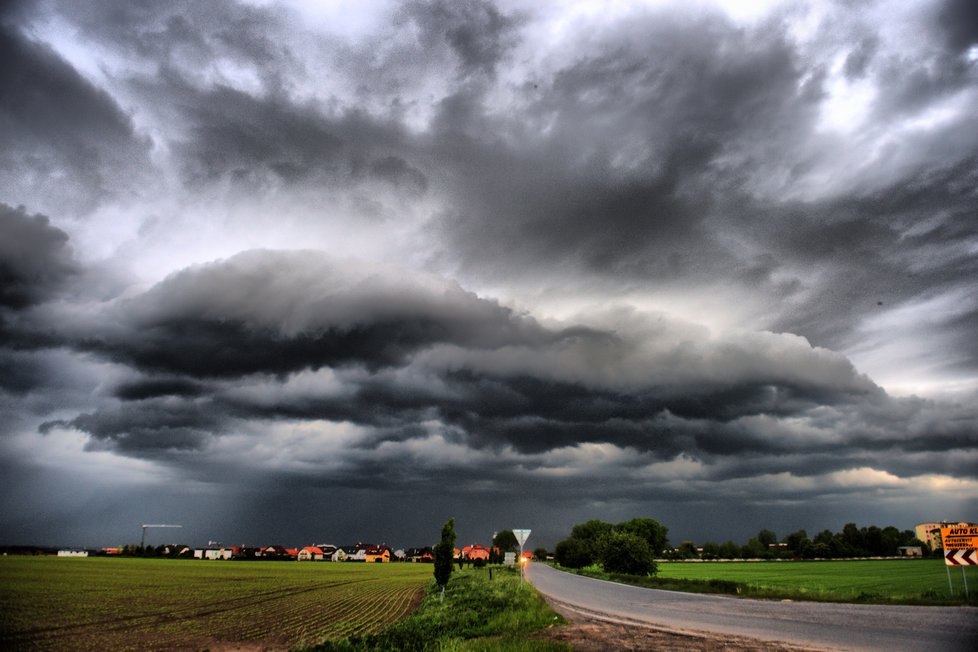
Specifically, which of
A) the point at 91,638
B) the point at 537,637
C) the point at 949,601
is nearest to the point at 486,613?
the point at 537,637

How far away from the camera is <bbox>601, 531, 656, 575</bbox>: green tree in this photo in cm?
6506

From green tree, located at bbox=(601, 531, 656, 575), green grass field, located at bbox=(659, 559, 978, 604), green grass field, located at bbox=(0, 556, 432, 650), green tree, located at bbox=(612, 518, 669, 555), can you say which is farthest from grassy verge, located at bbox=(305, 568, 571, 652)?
green tree, located at bbox=(612, 518, 669, 555)

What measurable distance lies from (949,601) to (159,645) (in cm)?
3217

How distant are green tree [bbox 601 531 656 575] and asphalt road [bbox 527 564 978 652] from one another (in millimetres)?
39033

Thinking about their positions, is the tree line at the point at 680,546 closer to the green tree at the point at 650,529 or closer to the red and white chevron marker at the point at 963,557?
the green tree at the point at 650,529

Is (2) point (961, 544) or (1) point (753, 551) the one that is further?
(1) point (753, 551)

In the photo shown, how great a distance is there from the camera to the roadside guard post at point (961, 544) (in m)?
25.3

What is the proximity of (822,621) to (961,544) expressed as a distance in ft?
39.0

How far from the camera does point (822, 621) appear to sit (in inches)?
753

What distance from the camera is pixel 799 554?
509 feet

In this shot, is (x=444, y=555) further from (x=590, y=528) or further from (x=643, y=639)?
(x=590, y=528)

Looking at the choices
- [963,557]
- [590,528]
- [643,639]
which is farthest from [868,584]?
[590,528]

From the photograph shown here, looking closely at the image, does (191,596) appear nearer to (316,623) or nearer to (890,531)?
(316,623)

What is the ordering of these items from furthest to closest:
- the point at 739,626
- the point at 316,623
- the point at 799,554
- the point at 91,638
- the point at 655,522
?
the point at 799,554, the point at 655,522, the point at 316,623, the point at 91,638, the point at 739,626
